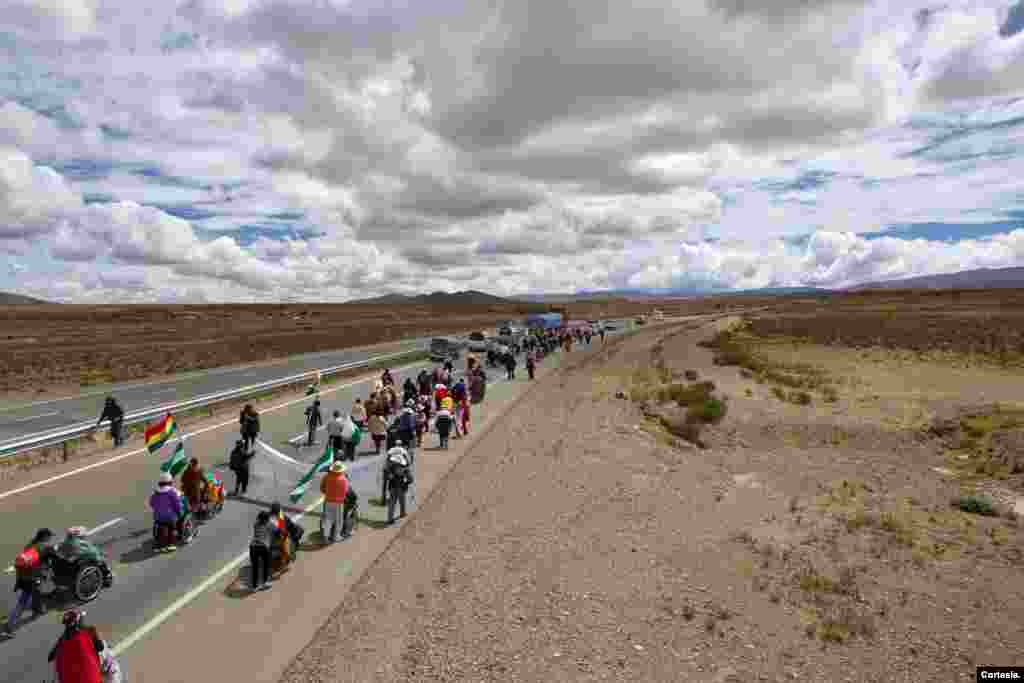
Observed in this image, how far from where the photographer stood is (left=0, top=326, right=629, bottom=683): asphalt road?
8.73 meters

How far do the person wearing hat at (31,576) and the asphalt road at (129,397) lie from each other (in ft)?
53.8

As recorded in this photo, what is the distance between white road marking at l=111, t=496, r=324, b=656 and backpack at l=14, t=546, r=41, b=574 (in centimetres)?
190

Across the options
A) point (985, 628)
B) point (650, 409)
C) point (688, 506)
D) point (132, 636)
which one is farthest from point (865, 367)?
point (132, 636)

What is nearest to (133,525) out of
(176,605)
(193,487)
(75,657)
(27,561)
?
(193,487)

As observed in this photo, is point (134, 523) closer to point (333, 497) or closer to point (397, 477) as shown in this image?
point (333, 497)

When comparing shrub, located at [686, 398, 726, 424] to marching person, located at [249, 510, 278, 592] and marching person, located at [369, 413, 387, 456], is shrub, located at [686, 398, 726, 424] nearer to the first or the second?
marching person, located at [369, 413, 387, 456]

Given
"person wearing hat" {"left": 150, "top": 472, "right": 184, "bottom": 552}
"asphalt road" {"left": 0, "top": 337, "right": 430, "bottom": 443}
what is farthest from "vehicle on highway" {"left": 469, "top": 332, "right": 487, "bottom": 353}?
"person wearing hat" {"left": 150, "top": 472, "right": 184, "bottom": 552}

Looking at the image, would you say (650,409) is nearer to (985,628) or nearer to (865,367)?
(985,628)

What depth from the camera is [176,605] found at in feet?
30.4

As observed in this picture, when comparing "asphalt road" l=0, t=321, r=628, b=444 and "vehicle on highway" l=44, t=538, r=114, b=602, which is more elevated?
"vehicle on highway" l=44, t=538, r=114, b=602

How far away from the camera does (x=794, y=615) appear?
30.7 ft

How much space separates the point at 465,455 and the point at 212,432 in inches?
407

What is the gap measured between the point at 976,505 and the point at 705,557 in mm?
8323

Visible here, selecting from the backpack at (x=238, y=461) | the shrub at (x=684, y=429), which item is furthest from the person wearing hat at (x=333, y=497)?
the shrub at (x=684, y=429)
